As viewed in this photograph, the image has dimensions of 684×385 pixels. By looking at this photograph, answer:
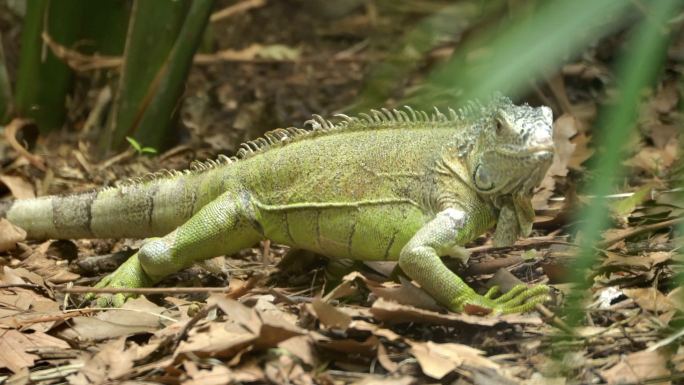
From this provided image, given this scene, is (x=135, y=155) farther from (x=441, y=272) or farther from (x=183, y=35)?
(x=441, y=272)

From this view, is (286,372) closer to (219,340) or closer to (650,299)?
(219,340)

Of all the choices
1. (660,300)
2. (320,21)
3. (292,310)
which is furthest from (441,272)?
(320,21)

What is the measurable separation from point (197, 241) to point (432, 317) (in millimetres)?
1863

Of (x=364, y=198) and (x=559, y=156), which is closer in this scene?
(x=364, y=198)

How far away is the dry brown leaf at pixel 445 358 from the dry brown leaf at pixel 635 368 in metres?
0.46

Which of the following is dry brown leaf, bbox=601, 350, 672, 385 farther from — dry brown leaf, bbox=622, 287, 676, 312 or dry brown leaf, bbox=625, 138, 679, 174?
dry brown leaf, bbox=625, 138, 679, 174

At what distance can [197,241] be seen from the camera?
→ 482 centimetres

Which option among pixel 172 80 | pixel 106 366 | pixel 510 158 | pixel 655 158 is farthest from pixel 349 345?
pixel 172 80

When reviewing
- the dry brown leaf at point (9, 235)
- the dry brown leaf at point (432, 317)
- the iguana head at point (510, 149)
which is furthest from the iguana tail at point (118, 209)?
the dry brown leaf at point (432, 317)

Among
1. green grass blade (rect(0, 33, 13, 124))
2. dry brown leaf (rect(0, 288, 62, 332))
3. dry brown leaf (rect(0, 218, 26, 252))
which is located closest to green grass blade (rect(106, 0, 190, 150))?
green grass blade (rect(0, 33, 13, 124))

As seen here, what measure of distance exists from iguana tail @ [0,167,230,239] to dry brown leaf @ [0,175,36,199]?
695 millimetres

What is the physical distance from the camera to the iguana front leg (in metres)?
3.77

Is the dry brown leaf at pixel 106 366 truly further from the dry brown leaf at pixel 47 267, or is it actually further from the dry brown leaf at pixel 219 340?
the dry brown leaf at pixel 47 267

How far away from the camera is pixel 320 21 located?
11625mm
